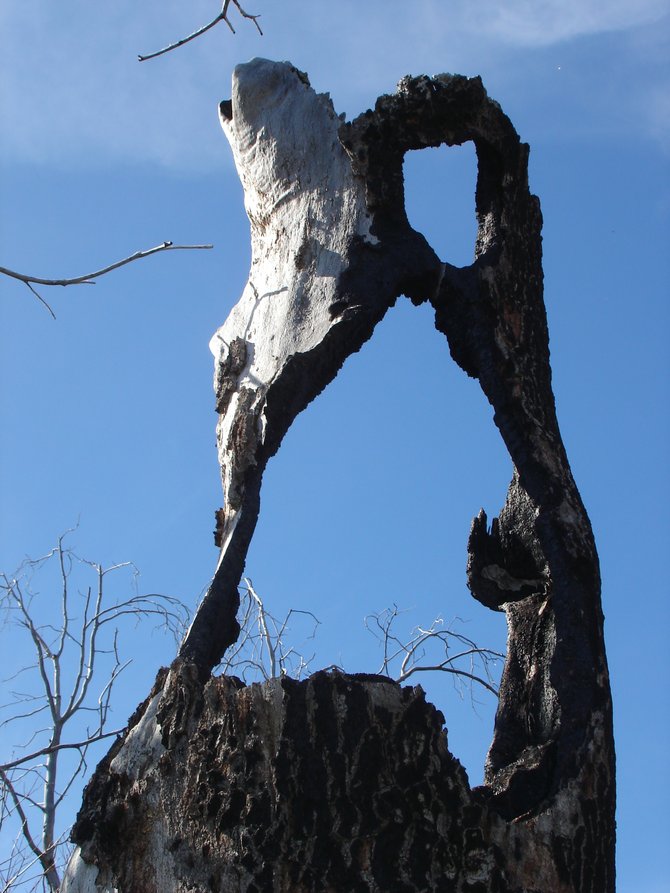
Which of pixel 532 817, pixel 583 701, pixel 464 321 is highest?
pixel 464 321

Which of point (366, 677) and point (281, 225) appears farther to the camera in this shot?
point (281, 225)

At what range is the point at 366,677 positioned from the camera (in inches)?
103

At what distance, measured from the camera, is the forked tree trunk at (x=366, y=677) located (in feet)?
7.98

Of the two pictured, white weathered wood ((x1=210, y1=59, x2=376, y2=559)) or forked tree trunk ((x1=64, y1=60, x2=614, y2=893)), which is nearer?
forked tree trunk ((x1=64, y1=60, x2=614, y2=893))

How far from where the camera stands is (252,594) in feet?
20.3

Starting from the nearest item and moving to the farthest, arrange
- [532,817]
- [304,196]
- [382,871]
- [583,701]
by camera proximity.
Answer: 1. [382,871]
2. [532,817]
3. [583,701]
4. [304,196]

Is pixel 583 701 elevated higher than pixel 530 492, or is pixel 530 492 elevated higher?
pixel 530 492

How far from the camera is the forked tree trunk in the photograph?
7.98ft

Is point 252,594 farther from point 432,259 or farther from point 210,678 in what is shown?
point 210,678

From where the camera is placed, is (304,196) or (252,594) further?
(252,594)

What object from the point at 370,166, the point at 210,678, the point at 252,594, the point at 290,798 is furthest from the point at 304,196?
the point at 252,594

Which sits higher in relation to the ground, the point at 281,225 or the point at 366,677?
the point at 281,225

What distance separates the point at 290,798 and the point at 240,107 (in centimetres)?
257

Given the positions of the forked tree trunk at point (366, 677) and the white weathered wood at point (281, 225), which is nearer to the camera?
the forked tree trunk at point (366, 677)
